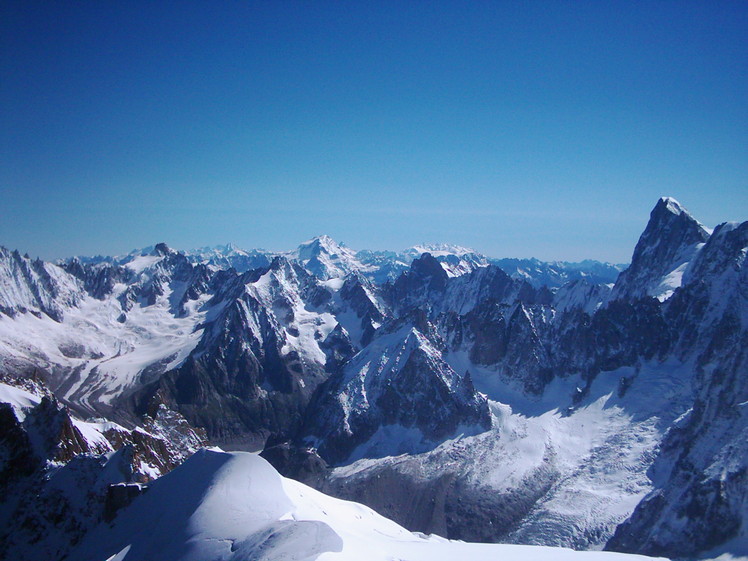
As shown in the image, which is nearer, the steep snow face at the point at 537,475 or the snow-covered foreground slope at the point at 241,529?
the snow-covered foreground slope at the point at 241,529

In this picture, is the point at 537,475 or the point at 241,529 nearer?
the point at 241,529

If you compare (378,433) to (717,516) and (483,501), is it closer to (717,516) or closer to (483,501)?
(483,501)

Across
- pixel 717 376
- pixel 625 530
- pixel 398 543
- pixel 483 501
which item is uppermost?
pixel 717 376

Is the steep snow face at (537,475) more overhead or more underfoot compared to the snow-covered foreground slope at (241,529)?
more underfoot

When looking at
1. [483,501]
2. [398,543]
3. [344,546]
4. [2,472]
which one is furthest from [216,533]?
[483,501]

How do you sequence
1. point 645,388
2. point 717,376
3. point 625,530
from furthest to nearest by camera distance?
point 645,388 → point 717,376 → point 625,530

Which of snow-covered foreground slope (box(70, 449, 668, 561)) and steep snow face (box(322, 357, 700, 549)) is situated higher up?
snow-covered foreground slope (box(70, 449, 668, 561))

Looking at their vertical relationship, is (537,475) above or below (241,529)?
below

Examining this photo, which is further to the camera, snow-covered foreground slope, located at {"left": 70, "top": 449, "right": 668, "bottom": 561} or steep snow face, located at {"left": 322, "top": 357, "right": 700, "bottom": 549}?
steep snow face, located at {"left": 322, "top": 357, "right": 700, "bottom": 549}
